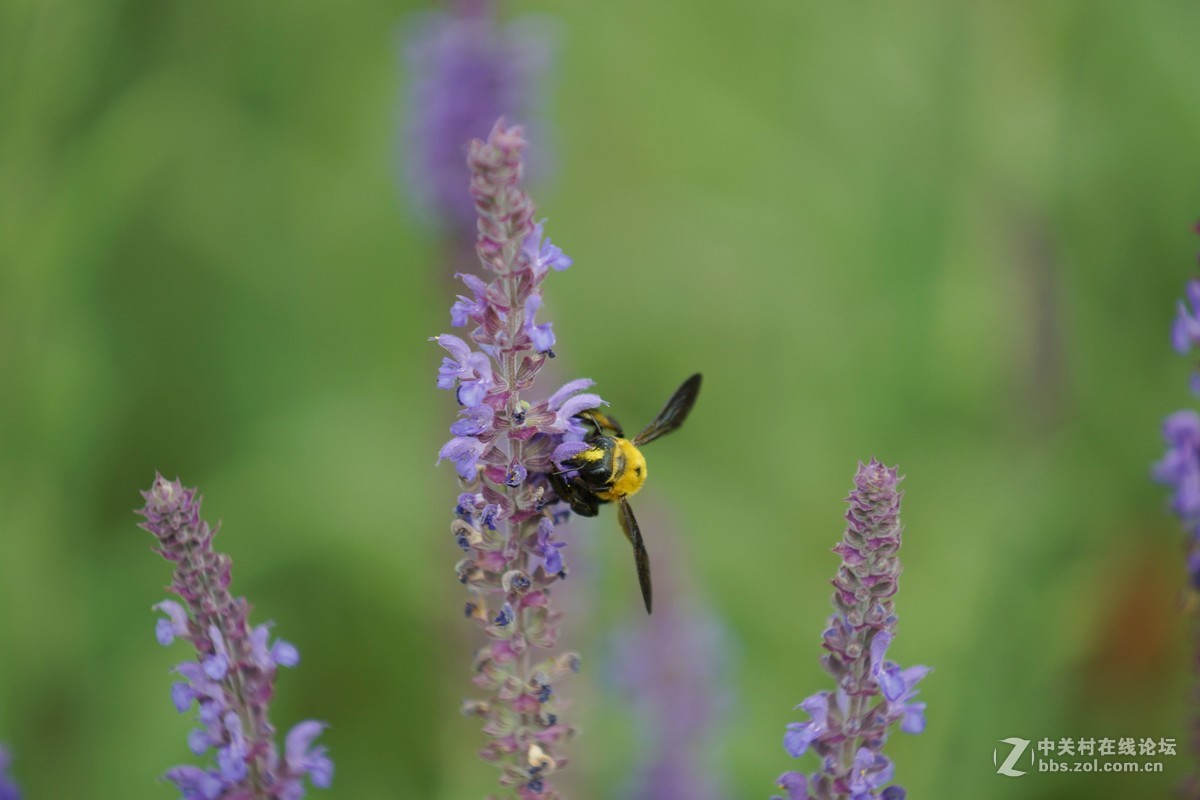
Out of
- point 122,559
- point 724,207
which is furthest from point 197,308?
point 724,207

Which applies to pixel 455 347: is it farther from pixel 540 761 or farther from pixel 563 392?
pixel 540 761

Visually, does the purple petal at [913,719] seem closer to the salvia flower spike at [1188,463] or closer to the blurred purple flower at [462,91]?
the salvia flower spike at [1188,463]

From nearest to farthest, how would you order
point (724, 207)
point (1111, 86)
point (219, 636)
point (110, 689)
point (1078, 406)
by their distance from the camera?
1. point (219, 636)
2. point (110, 689)
3. point (1078, 406)
4. point (1111, 86)
5. point (724, 207)

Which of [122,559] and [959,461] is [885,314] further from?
[122,559]

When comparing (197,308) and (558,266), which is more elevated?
(197,308)

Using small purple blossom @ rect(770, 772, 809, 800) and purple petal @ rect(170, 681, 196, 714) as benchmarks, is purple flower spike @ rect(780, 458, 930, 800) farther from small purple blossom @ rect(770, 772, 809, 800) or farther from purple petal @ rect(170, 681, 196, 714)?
purple petal @ rect(170, 681, 196, 714)

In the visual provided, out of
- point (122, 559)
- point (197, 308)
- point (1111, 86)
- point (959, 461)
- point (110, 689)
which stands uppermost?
point (1111, 86)
